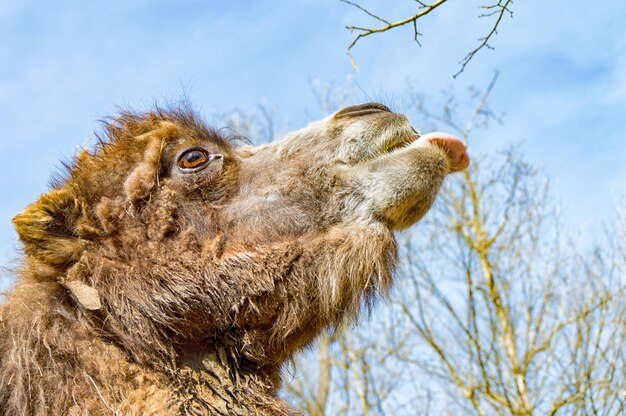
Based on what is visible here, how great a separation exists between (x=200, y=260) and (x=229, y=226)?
273 millimetres

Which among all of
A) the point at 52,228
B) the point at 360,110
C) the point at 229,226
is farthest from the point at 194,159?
the point at 360,110

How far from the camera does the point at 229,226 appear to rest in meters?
4.61

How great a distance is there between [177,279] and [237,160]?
915 millimetres

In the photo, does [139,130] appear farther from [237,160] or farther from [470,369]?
[470,369]

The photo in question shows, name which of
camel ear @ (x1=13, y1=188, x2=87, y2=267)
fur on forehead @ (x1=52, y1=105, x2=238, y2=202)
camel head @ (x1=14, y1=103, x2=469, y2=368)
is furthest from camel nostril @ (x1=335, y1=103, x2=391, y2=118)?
camel ear @ (x1=13, y1=188, x2=87, y2=267)

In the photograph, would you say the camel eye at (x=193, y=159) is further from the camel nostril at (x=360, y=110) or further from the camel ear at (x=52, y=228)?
the camel nostril at (x=360, y=110)

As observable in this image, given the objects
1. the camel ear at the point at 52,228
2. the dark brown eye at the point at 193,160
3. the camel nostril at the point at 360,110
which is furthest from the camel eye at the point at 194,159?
the camel nostril at the point at 360,110

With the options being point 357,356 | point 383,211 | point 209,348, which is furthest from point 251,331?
point 357,356

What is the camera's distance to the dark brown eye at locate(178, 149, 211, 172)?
478cm

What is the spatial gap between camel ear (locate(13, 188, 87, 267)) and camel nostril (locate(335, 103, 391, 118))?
158 centimetres

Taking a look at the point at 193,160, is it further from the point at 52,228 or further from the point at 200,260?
the point at 52,228

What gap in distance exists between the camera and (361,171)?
15.3 feet

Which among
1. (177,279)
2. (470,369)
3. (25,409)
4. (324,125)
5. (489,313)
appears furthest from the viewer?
(489,313)

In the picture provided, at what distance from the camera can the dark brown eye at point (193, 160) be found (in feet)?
15.7
